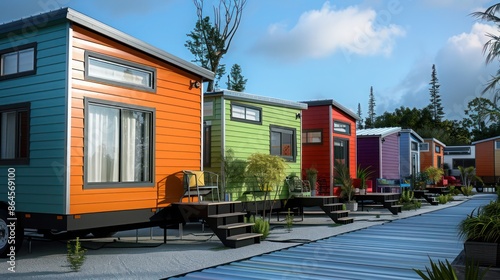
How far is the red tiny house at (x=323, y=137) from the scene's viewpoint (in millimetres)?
15781

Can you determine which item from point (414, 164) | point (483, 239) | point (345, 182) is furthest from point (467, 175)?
point (483, 239)

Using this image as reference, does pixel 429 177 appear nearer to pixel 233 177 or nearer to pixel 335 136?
pixel 335 136

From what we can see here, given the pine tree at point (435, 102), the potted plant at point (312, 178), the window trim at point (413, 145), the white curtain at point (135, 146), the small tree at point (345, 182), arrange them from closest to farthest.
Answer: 1. the white curtain at point (135, 146)
2. the potted plant at point (312, 178)
3. the small tree at point (345, 182)
4. the window trim at point (413, 145)
5. the pine tree at point (435, 102)

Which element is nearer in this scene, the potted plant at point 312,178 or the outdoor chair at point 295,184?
the outdoor chair at point 295,184

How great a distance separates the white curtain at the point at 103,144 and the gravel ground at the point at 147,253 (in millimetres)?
1268

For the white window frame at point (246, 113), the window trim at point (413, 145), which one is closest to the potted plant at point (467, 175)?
the window trim at point (413, 145)

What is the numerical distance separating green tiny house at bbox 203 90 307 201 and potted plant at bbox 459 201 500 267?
5.46 metres

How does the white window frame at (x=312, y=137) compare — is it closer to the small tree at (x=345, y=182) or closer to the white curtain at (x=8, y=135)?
the small tree at (x=345, y=182)

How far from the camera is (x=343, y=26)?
10023 mm

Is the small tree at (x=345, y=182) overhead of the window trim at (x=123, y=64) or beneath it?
beneath

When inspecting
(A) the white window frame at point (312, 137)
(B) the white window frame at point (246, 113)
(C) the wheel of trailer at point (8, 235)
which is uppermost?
(B) the white window frame at point (246, 113)

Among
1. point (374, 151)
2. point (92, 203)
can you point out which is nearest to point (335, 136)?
point (374, 151)

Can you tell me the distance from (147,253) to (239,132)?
445 centimetres

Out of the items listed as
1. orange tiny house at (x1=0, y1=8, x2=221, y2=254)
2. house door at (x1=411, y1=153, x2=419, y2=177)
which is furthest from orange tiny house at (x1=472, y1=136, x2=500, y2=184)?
orange tiny house at (x1=0, y1=8, x2=221, y2=254)
